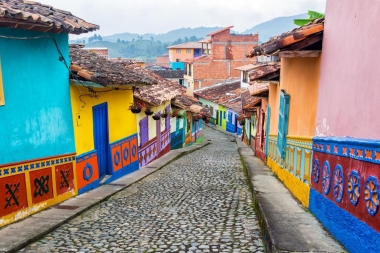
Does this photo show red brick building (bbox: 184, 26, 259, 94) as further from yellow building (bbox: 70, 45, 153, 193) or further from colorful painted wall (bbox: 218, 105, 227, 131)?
yellow building (bbox: 70, 45, 153, 193)

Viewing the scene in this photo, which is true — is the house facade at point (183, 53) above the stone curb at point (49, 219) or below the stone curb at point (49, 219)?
above

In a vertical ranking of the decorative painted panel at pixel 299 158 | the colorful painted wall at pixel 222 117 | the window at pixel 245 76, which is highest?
the window at pixel 245 76

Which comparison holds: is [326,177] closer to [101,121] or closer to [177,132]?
[101,121]

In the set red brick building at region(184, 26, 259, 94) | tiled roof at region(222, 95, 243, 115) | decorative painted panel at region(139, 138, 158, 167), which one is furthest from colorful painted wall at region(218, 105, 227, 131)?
decorative painted panel at region(139, 138, 158, 167)

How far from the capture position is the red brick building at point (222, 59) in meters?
47.6

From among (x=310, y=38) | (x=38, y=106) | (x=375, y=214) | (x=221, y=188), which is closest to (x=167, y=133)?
(x=221, y=188)

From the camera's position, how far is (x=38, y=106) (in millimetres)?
7180

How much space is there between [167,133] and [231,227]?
45.8 feet

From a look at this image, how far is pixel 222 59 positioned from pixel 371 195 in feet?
149

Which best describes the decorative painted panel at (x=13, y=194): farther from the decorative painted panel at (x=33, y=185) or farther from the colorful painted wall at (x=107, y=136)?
the colorful painted wall at (x=107, y=136)

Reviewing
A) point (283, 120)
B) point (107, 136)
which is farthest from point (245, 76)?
point (283, 120)

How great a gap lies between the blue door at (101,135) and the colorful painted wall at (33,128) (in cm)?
144

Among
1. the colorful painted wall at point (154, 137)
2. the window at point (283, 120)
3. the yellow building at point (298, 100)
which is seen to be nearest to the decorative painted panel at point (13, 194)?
the yellow building at point (298, 100)

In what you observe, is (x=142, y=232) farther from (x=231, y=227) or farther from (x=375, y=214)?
(x=375, y=214)
